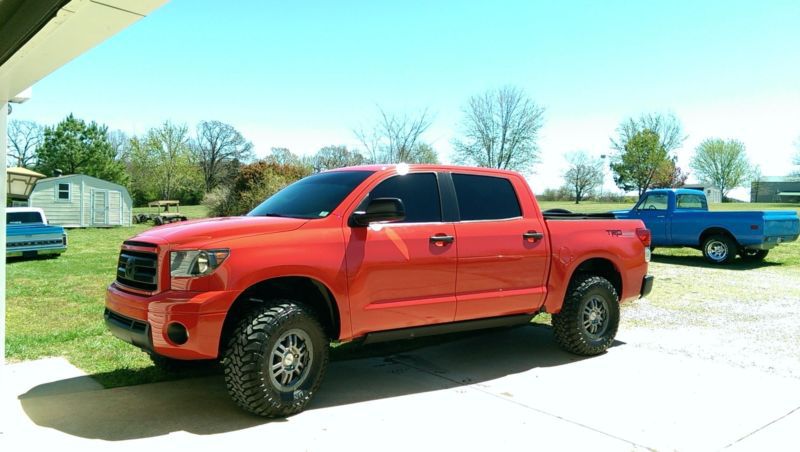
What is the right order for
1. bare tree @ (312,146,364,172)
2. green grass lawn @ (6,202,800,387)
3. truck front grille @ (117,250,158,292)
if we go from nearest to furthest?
truck front grille @ (117,250,158,292) → green grass lawn @ (6,202,800,387) → bare tree @ (312,146,364,172)

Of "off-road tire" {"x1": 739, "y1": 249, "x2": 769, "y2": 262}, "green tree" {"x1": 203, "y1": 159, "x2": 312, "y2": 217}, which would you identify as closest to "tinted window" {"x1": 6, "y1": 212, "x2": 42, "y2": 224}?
"green tree" {"x1": 203, "y1": 159, "x2": 312, "y2": 217}

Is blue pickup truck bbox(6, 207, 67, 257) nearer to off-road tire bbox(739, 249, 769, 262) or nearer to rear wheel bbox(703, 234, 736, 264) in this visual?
rear wheel bbox(703, 234, 736, 264)

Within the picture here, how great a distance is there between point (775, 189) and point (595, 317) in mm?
111284

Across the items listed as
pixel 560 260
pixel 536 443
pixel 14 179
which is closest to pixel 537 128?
pixel 14 179

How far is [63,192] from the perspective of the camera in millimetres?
30609

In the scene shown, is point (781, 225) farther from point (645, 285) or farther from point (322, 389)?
point (322, 389)

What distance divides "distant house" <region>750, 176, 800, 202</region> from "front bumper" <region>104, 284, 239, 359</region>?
10039 centimetres

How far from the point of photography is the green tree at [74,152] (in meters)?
52.1

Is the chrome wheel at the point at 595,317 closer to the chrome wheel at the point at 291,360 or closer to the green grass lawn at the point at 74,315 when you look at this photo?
the green grass lawn at the point at 74,315

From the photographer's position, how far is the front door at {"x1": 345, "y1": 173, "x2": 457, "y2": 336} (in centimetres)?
462

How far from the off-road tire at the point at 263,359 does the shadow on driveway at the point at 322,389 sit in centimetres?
16

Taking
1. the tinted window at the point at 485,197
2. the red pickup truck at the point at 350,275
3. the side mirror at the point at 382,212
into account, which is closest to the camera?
the red pickup truck at the point at 350,275

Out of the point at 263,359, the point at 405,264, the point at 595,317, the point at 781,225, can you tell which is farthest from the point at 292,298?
the point at 781,225

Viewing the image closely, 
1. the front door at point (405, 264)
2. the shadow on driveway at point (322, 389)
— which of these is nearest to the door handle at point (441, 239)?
the front door at point (405, 264)
